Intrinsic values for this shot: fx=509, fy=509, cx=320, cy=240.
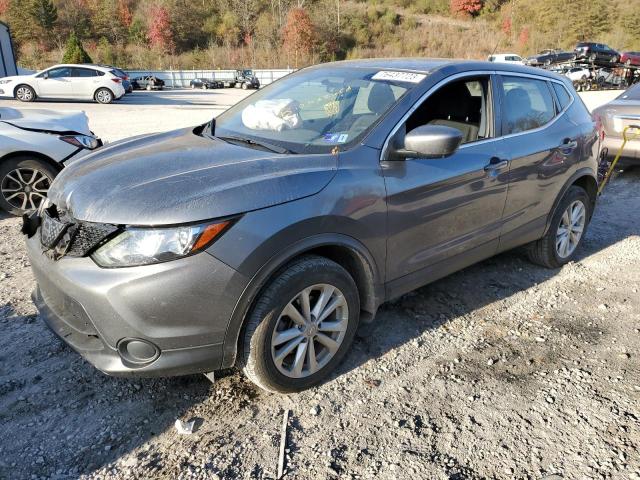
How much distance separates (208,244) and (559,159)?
3130mm

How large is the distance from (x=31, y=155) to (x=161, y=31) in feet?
249

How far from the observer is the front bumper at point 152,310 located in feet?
7.32

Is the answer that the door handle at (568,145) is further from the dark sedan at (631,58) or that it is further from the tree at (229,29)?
the tree at (229,29)

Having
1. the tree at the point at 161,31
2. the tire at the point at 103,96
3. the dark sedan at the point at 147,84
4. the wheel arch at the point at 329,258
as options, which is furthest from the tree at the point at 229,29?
the wheel arch at the point at 329,258

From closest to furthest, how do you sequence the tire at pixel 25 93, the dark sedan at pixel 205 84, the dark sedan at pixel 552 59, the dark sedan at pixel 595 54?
the tire at pixel 25 93, the dark sedan at pixel 595 54, the dark sedan at pixel 552 59, the dark sedan at pixel 205 84

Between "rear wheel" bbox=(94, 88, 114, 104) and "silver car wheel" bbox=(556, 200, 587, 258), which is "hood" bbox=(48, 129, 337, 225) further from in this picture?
"rear wheel" bbox=(94, 88, 114, 104)

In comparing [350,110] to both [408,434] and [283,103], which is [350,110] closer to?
[283,103]

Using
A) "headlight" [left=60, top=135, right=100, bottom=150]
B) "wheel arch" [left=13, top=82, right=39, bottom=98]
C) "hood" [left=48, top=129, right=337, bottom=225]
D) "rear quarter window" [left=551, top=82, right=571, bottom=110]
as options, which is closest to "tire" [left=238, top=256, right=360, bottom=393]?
"hood" [left=48, top=129, right=337, bottom=225]

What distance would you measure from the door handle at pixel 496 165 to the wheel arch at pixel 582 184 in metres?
0.98

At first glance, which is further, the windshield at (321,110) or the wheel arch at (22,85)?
the wheel arch at (22,85)

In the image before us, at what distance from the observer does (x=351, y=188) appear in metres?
2.72

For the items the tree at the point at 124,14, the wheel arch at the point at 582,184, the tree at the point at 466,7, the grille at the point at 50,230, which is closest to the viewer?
the grille at the point at 50,230

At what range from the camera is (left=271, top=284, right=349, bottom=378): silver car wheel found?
8.66ft

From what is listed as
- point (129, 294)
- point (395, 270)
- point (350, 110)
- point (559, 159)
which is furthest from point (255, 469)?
point (559, 159)
